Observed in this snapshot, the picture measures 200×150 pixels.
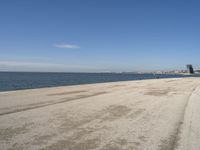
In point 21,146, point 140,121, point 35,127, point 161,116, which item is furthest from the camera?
point 161,116

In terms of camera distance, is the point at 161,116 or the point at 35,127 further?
the point at 161,116

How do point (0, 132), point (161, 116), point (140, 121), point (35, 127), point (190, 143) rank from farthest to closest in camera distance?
point (161, 116) → point (140, 121) → point (35, 127) → point (0, 132) → point (190, 143)

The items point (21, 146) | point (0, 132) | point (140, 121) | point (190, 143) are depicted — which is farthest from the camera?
point (140, 121)

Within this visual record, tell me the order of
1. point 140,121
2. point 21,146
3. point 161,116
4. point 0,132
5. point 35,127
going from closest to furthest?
1. point 21,146
2. point 0,132
3. point 35,127
4. point 140,121
5. point 161,116

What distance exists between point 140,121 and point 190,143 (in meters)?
2.47

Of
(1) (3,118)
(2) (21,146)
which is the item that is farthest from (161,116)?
(1) (3,118)

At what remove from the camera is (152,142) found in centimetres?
518

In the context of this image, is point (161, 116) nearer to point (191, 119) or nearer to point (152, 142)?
point (191, 119)

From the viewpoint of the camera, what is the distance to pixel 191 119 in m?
7.86

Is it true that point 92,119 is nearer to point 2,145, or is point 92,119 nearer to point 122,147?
point 122,147

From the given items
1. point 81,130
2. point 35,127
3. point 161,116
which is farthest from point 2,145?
point 161,116

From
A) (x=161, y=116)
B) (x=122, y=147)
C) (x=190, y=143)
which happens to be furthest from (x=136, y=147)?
(x=161, y=116)

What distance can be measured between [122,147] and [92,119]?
2.96m

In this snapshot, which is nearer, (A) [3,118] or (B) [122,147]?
(B) [122,147]
